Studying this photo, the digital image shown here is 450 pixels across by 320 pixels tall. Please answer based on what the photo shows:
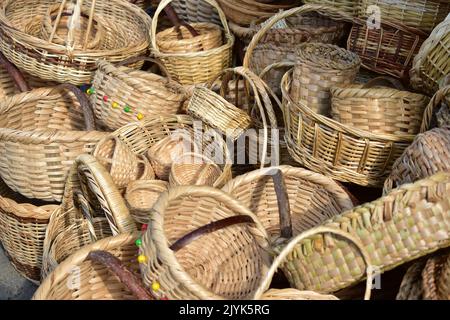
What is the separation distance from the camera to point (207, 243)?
1.82m

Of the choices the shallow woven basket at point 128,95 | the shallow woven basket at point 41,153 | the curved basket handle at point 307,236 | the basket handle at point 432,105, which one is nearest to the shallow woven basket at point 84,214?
the shallow woven basket at point 41,153

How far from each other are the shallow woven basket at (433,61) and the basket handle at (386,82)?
16 cm

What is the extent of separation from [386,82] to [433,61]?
0.32 m

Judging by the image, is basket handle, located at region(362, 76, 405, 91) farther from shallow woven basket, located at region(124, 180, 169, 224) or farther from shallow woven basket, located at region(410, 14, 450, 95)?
shallow woven basket, located at region(124, 180, 169, 224)

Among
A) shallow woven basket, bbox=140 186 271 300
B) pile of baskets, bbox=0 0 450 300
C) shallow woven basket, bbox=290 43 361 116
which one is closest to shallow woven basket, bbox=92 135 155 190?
pile of baskets, bbox=0 0 450 300

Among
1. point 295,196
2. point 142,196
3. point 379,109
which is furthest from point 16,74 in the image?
point 379,109

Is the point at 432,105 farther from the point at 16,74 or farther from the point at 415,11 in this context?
the point at 16,74

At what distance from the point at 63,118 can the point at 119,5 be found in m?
0.67

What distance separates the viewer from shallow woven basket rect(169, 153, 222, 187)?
213cm

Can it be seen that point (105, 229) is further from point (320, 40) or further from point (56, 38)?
point (320, 40)

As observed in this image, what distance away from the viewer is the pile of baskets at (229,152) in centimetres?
144
